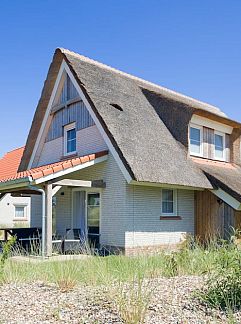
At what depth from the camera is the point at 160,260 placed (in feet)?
29.4

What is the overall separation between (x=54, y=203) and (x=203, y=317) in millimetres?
14328

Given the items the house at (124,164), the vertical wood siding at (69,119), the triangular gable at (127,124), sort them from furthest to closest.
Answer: the vertical wood siding at (69,119) < the house at (124,164) < the triangular gable at (127,124)

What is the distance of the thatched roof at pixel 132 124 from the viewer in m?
14.2

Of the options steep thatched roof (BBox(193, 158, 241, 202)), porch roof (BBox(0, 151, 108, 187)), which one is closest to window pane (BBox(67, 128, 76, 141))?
porch roof (BBox(0, 151, 108, 187))

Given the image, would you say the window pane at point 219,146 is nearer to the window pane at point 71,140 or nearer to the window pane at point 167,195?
the window pane at point 167,195

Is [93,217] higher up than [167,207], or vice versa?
[167,207]

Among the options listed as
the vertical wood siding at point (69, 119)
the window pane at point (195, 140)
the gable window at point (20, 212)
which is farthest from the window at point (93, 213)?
the gable window at point (20, 212)

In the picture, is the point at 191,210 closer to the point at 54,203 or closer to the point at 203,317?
the point at 54,203

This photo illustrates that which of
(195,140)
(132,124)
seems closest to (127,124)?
(132,124)

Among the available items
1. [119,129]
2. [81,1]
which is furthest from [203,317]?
[119,129]

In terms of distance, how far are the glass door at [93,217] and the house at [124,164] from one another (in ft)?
0.14

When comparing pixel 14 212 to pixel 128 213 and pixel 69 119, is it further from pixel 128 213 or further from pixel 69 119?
pixel 128 213

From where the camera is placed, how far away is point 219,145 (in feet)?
67.1

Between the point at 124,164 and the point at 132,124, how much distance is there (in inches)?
102
